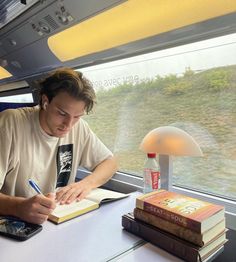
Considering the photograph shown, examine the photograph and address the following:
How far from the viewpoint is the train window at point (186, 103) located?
1303 mm

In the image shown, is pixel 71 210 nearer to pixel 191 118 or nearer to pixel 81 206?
pixel 81 206

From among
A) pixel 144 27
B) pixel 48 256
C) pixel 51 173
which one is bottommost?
pixel 48 256

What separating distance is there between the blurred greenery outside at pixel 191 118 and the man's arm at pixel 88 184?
25 cm

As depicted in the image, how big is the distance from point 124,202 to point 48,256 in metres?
0.53

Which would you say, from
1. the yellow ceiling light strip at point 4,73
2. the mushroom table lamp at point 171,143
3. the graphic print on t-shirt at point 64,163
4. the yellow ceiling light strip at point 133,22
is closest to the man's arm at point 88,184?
the graphic print on t-shirt at point 64,163

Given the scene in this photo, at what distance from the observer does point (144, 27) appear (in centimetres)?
130

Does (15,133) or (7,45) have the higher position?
(7,45)

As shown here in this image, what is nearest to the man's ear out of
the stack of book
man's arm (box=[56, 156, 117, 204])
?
man's arm (box=[56, 156, 117, 204])

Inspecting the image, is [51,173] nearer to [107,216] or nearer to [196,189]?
[107,216]

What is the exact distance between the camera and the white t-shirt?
4.35 ft

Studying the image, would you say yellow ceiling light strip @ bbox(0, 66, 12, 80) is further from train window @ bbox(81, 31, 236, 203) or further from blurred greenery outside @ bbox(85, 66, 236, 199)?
blurred greenery outside @ bbox(85, 66, 236, 199)

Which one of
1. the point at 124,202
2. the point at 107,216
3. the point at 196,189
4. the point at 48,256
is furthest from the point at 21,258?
the point at 196,189

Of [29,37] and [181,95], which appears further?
[29,37]

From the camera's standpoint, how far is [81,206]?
3.92 ft
